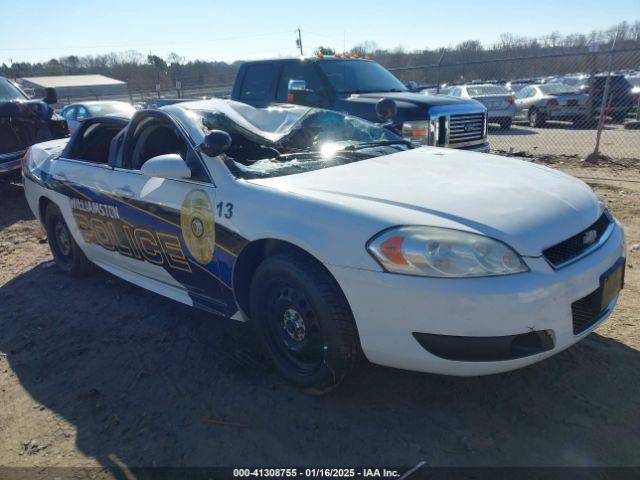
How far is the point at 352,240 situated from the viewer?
2.33 metres

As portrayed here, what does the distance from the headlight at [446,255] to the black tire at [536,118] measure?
648 inches

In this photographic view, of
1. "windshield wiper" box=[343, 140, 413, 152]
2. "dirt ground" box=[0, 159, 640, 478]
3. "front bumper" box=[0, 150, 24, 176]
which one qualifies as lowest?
"dirt ground" box=[0, 159, 640, 478]

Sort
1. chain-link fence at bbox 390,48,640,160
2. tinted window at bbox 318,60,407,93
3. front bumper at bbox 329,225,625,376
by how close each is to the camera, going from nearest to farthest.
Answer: front bumper at bbox 329,225,625,376 → tinted window at bbox 318,60,407,93 → chain-link fence at bbox 390,48,640,160

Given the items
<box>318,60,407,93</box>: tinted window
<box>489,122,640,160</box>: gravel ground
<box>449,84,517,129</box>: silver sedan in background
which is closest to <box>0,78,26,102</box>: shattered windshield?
<box>318,60,407,93</box>: tinted window

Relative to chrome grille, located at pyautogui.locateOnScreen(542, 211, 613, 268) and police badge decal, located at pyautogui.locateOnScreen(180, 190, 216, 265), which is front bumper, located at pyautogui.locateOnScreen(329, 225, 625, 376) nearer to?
chrome grille, located at pyautogui.locateOnScreen(542, 211, 613, 268)

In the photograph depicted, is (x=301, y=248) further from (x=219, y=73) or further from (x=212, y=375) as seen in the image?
(x=219, y=73)

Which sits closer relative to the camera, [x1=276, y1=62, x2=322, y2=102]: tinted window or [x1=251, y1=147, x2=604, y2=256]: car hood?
[x1=251, y1=147, x2=604, y2=256]: car hood

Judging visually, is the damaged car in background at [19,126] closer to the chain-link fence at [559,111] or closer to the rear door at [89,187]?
the rear door at [89,187]

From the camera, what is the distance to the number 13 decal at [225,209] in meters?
2.86

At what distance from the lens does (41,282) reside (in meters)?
4.93

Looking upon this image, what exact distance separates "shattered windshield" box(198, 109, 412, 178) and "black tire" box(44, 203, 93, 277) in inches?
85.6

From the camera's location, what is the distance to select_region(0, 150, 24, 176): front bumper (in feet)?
26.4

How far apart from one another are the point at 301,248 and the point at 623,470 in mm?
1723

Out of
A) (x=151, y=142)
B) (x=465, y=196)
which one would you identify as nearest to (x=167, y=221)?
(x=151, y=142)
